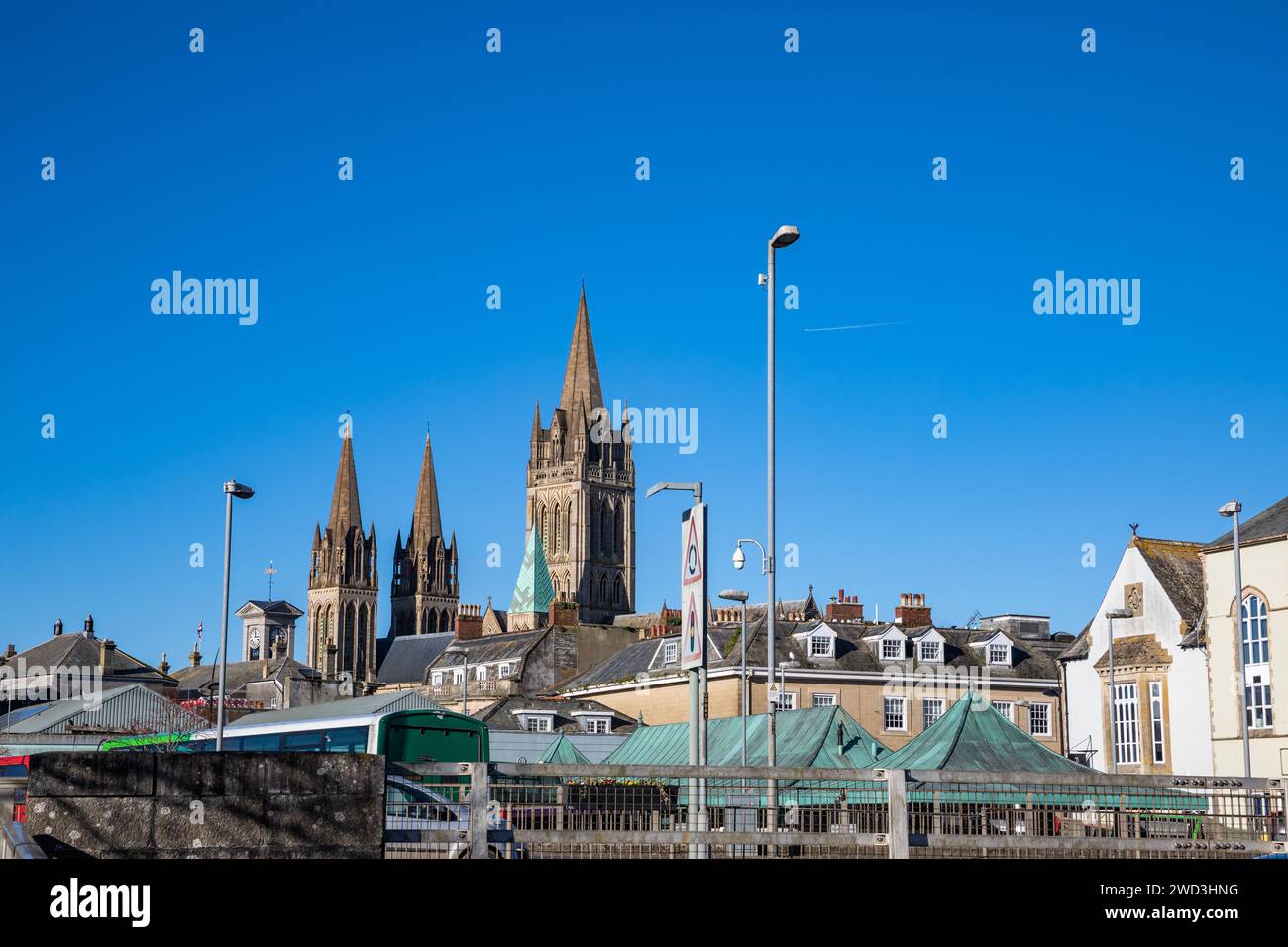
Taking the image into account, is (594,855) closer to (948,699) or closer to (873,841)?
(873,841)

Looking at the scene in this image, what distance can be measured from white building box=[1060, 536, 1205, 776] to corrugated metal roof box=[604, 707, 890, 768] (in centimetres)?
1761

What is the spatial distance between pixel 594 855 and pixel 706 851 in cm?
111

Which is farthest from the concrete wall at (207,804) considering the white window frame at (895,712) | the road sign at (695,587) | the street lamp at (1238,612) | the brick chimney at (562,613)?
the brick chimney at (562,613)

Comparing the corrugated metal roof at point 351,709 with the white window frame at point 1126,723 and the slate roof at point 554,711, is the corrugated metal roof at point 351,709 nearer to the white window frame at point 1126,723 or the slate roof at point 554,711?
the slate roof at point 554,711

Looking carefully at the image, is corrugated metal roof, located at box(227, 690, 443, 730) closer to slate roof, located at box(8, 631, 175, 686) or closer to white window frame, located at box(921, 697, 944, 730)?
white window frame, located at box(921, 697, 944, 730)

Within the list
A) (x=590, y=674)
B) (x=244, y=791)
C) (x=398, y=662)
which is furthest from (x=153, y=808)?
(x=398, y=662)

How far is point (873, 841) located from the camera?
15.2 m

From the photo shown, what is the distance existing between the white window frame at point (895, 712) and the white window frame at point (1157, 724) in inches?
627

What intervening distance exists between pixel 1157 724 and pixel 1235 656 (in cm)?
705

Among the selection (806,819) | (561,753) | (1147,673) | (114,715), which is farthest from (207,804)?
(114,715)

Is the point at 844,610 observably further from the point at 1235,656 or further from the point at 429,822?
the point at 429,822

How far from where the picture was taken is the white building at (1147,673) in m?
54.5

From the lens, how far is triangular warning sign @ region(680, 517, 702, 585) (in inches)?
769
